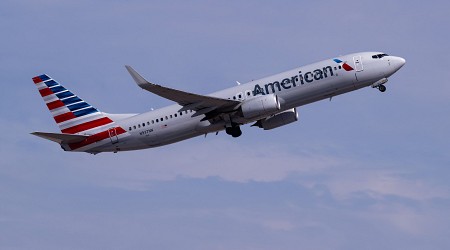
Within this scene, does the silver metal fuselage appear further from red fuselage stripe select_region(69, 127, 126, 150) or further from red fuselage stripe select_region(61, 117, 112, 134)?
red fuselage stripe select_region(61, 117, 112, 134)

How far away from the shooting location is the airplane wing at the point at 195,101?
6981cm

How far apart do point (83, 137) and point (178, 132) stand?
8.09m

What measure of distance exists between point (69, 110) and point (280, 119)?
1809cm

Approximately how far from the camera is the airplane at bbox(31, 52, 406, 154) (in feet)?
233

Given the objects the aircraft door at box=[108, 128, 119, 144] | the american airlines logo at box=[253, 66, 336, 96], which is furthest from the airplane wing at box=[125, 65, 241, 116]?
the aircraft door at box=[108, 128, 119, 144]

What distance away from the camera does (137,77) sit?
67500 mm

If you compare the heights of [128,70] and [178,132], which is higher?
[128,70]

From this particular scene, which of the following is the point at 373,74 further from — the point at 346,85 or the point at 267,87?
the point at 267,87

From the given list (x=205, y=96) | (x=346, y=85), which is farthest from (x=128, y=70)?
(x=346, y=85)

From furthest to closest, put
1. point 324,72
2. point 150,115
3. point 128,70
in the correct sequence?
point 150,115, point 324,72, point 128,70

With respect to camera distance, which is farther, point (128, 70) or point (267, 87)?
point (267, 87)

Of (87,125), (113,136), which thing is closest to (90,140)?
(113,136)

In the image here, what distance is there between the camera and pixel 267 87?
72125 millimetres

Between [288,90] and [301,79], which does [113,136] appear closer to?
[288,90]
